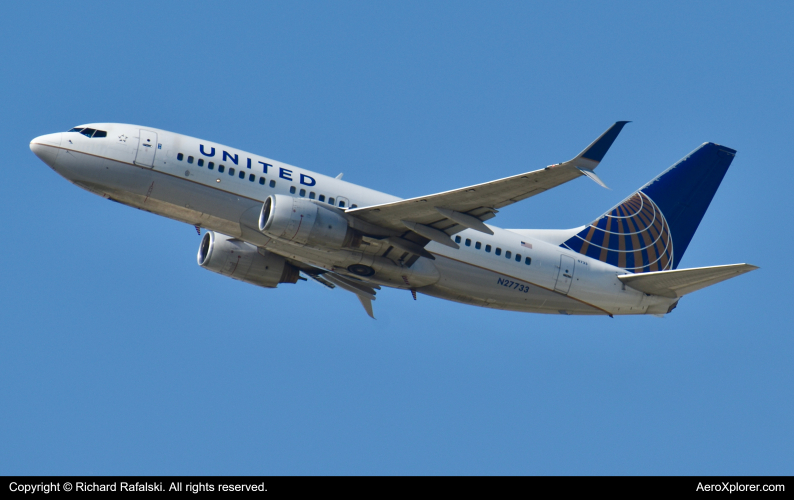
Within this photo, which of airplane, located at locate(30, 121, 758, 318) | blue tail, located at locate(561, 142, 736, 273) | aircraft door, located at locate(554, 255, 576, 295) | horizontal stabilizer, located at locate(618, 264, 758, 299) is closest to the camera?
airplane, located at locate(30, 121, 758, 318)

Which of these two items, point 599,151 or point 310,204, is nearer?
point 599,151

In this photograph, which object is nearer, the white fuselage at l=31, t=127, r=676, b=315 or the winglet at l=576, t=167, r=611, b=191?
the winglet at l=576, t=167, r=611, b=191

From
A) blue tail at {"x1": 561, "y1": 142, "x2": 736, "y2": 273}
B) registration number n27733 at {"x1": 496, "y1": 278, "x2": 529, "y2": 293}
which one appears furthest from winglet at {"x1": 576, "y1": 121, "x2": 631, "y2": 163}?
blue tail at {"x1": 561, "y1": 142, "x2": 736, "y2": 273}

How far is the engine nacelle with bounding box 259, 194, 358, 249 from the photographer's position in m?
30.5

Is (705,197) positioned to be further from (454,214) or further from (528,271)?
(454,214)

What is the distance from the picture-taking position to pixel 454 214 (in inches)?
1201

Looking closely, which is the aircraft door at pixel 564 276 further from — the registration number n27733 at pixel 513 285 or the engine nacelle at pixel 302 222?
the engine nacelle at pixel 302 222

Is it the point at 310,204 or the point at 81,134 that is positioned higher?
the point at 81,134

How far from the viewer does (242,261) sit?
3709 centimetres

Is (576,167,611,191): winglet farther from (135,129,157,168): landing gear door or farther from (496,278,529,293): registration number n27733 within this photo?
(135,129,157,168): landing gear door

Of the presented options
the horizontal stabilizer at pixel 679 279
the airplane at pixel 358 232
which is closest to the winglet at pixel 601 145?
the airplane at pixel 358 232

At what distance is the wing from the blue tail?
969 centimetres
